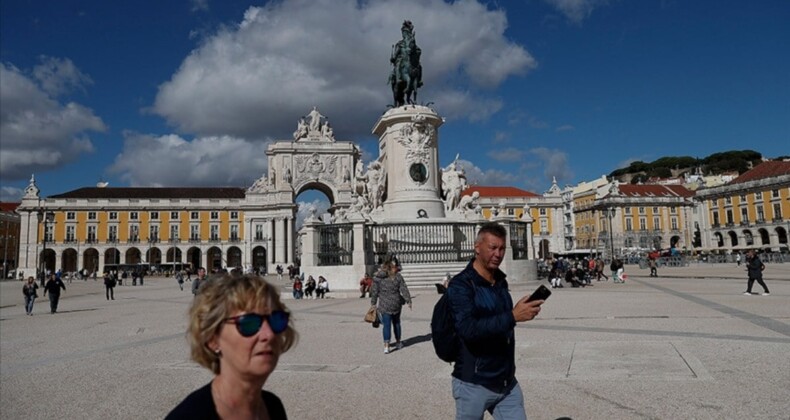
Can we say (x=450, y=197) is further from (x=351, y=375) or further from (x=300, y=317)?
(x=351, y=375)

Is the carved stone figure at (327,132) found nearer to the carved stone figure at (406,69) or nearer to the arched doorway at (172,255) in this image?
the arched doorway at (172,255)

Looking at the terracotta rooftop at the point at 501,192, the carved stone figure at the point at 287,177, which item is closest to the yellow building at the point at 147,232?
the carved stone figure at the point at 287,177

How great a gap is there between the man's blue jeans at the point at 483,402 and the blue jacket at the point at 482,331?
3 centimetres

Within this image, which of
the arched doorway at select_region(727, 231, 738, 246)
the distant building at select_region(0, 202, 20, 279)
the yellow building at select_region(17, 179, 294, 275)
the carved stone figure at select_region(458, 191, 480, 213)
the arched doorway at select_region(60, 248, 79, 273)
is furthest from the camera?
the distant building at select_region(0, 202, 20, 279)

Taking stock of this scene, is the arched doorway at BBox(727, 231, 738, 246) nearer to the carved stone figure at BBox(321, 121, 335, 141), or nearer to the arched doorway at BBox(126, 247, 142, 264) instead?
the carved stone figure at BBox(321, 121, 335, 141)

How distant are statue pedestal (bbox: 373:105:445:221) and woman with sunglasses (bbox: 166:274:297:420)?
18192mm

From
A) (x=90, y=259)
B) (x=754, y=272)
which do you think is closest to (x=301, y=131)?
(x=90, y=259)

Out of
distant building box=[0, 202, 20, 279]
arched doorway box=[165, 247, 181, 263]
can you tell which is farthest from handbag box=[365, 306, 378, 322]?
distant building box=[0, 202, 20, 279]

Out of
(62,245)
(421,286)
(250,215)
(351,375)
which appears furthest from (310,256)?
(62,245)

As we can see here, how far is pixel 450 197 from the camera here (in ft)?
70.5

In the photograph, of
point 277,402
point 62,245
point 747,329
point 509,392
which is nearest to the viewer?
point 277,402

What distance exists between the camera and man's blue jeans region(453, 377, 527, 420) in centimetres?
279

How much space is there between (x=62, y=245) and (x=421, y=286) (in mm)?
68811

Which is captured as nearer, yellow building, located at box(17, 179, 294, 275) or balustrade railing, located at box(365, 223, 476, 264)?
balustrade railing, located at box(365, 223, 476, 264)
